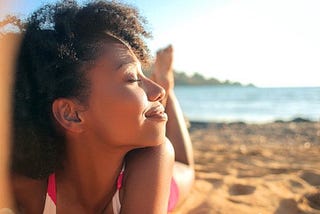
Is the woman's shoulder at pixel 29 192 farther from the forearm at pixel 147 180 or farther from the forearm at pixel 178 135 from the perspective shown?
the forearm at pixel 178 135

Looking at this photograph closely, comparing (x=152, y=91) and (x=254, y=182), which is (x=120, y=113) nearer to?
(x=152, y=91)

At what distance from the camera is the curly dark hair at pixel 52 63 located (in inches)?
69.2

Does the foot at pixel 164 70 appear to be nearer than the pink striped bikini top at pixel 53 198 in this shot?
No

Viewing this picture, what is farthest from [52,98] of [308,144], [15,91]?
[308,144]

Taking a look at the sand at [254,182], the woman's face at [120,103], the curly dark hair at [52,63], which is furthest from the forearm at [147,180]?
the sand at [254,182]

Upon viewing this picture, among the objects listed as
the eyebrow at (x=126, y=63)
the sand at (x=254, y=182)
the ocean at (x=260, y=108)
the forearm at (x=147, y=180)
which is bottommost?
the ocean at (x=260, y=108)

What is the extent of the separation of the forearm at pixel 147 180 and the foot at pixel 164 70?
4.80 feet

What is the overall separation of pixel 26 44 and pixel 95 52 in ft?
1.09

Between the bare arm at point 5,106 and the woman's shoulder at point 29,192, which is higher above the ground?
the bare arm at point 5,106

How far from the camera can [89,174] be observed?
2000 millimetres

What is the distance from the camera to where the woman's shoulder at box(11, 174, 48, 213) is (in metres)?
2.01

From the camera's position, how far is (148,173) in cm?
188

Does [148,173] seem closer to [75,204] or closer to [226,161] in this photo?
[75,204]

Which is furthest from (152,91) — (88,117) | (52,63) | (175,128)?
(175,128)
